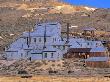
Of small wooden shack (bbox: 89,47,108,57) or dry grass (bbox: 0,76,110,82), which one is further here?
small wooden shack (bbox: 89,47,108,57)

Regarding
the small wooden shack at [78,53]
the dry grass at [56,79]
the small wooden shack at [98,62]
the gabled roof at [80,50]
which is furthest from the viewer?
the gabled roof at [80,50]

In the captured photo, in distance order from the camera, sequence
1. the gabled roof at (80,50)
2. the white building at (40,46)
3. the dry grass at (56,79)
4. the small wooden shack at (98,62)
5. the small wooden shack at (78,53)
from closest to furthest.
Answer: the dry grass at (56,79)
the small wooden shack at (98,62)
the white building at (40,46)
the small wooden shack at (78,53)
the gabled roof at (80,50)

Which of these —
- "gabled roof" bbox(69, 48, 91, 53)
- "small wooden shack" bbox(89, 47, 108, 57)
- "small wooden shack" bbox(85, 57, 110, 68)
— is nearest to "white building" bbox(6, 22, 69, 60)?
"gabled roof" bbox(69, 48, 91, 53)

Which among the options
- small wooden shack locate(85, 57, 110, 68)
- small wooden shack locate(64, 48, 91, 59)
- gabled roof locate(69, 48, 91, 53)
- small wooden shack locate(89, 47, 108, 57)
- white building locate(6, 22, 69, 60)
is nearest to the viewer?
small wooden shack locate(85, 57, 110, 68)

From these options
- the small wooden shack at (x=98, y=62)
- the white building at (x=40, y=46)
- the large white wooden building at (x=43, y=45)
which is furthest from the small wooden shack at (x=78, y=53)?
the small wooden shack at (x=98, y=62)

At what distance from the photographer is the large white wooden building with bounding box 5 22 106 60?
10319 cm

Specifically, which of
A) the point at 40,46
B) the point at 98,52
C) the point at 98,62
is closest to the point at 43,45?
the point at 40,46

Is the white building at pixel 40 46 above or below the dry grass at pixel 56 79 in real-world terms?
above

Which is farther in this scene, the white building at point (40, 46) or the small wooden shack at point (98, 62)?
the white building at point (40, 46)

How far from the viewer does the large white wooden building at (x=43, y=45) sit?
103 meters

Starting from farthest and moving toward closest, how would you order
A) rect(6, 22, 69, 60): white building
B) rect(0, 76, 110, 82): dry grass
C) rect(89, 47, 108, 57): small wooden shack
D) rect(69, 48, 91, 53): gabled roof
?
1. rect(69, 48, 91, 53): gabled roof
2. rect(6, 22, 69, 60): white building
3. rect(89, 47, 108, 57): small wooden shack
4. rect(0, 76, 110, 82): dry grass

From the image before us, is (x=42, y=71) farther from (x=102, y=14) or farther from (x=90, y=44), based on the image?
(x=102, y=14)

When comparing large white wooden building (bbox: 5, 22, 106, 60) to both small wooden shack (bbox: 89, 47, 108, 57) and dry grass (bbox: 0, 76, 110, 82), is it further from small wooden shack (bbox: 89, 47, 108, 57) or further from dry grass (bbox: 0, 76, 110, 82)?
dry grass (bbox: 0, 76, 110, 82)

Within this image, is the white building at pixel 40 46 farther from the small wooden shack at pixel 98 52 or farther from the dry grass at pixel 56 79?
the dry grass at pixel 56 79
